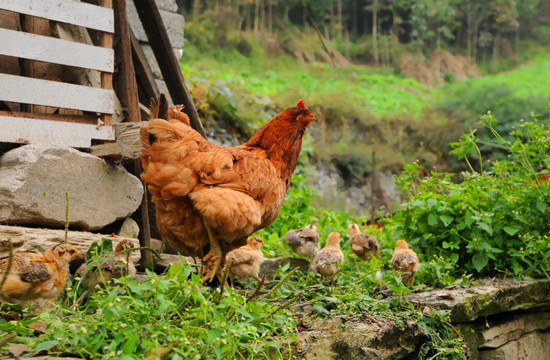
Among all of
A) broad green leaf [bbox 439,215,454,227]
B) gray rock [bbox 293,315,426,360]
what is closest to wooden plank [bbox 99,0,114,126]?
gray rock [bbox 293,315,426,360]

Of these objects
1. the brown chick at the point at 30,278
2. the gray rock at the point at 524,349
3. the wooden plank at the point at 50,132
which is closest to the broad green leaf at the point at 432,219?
the gray rock at the point at 524,349

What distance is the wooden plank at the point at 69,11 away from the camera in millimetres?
3861

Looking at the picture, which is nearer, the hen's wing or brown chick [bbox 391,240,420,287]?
the hen's wing

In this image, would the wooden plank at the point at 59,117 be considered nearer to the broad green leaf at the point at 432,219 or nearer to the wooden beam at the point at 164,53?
the wooden beam at the point at 164,53

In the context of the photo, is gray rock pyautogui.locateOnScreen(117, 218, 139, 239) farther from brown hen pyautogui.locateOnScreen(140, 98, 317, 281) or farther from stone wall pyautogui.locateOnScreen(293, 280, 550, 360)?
stone wall pyautogui.locateOnScreen(293, 280, 550, 360)

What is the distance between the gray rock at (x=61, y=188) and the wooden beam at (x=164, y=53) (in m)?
1.26

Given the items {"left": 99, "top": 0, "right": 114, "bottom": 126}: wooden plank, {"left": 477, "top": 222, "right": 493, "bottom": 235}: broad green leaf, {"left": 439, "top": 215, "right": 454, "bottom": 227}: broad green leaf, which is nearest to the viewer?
{"left": 99, "top": 0, "right": 114, "bottom": 126}: wooden plank

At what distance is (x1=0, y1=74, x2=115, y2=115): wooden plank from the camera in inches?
150

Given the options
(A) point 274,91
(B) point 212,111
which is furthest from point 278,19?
(B) point 212,111

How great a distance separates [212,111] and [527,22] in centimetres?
1605

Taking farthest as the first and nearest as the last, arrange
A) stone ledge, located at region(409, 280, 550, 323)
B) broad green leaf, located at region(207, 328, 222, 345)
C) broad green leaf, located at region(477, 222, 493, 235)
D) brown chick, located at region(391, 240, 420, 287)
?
broad green leaf, located at region(477, 222, 493, 235), brown chick, located at region(391, 240, 420, 287), stone ledge, located at region(409, 280, 550, 323), broad green leaf, located at region(207, 328, 222, 345)

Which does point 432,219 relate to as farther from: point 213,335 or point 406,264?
point 213,335

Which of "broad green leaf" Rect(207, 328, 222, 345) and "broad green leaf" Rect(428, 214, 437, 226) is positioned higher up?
"broad green leaf" Rect(207, 328, 222, 345)

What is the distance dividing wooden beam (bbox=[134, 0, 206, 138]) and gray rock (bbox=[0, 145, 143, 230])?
1257mm
